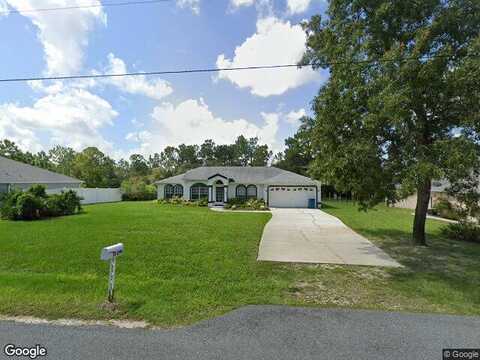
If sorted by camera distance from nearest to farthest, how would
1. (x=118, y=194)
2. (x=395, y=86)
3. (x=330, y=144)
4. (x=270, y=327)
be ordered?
(x=270, y=327) < (x=395, y=86) < (x=330, y=144) < (x=118, y=194)

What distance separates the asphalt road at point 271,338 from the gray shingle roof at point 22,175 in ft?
68.5

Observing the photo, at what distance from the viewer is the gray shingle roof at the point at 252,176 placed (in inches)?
1001

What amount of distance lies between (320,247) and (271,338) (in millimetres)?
5809

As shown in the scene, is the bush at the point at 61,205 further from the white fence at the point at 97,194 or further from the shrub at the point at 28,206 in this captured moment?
the white fence at the point at 97,194

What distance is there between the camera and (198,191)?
90.7 ft

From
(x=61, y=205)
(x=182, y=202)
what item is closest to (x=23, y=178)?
(x=61, y=205)

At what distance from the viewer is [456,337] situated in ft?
11.2

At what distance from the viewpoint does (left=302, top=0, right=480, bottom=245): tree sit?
266 inches

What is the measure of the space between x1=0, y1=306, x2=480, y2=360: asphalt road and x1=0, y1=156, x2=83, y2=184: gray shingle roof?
2088 cm

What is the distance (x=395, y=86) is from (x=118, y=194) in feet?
98.8

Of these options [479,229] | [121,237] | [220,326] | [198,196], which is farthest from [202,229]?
[198,196]

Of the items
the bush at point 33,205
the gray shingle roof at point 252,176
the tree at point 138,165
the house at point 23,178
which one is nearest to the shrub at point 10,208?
the bush at point 33,205

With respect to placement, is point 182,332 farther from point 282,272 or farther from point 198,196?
point 198,196

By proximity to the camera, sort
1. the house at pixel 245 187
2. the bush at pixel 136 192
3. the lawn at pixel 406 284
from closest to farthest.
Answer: the lawn at pixel 406 284 → the house at pixel 245 187 → the bush at pixel 136 192
